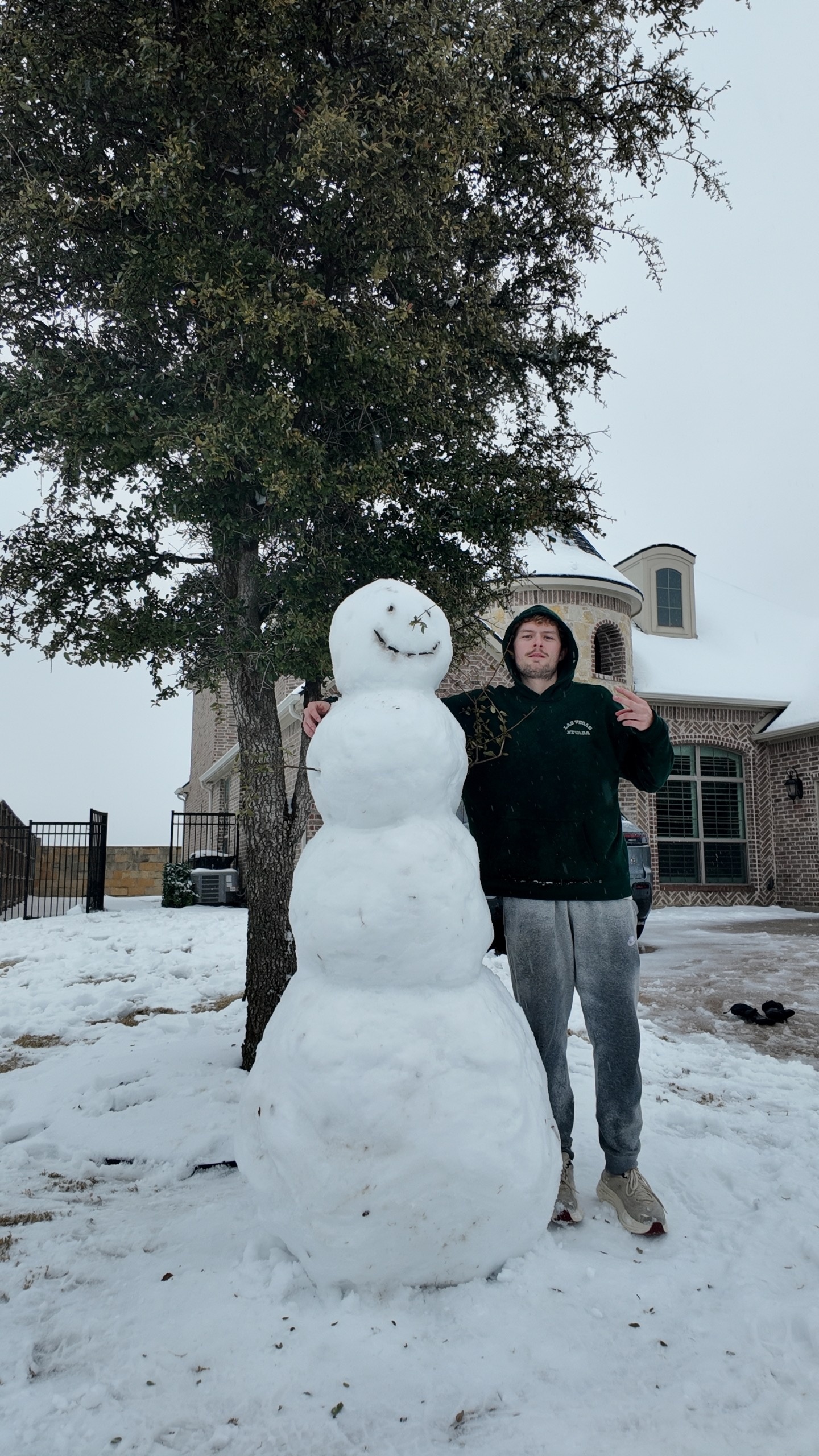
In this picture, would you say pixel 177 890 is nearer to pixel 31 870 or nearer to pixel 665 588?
pixel 31 870

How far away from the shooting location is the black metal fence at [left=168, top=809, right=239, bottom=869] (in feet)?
50.9

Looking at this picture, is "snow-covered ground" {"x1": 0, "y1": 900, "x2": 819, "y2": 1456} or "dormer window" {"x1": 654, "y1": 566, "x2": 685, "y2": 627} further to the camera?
"dormer window" {"x1": 654, "y1": 566, "x2": 685, "y2": 627}

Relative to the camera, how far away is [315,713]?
2.90 m

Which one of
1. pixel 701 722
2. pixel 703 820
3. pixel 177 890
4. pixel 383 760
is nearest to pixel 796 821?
pixel 703 820

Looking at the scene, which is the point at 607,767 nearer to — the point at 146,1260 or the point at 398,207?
the point at 146,1260

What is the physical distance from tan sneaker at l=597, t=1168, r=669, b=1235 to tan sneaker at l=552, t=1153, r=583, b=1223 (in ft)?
0.38

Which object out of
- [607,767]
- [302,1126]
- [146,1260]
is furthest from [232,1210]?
[607,767]

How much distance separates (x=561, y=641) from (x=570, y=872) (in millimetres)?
906

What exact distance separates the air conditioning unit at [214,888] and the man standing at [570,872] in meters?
11.7

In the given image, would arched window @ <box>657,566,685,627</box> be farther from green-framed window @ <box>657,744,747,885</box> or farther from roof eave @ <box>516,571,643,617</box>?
green-framed window @ <box>657,744,747,885</box>

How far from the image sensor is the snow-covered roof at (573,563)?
14.5 meters

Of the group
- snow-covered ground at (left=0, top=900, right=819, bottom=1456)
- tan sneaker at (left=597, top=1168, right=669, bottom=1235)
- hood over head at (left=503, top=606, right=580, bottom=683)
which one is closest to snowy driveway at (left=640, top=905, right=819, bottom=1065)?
snow-covered ground at (left=0, top=900, right=819, bottom=1456)

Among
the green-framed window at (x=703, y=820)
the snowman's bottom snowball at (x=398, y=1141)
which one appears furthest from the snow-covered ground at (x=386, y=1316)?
the green-framed window at (x=703, y=820)

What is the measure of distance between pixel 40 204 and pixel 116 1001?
544 cm
